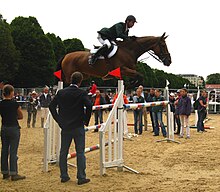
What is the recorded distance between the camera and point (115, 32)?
799cm

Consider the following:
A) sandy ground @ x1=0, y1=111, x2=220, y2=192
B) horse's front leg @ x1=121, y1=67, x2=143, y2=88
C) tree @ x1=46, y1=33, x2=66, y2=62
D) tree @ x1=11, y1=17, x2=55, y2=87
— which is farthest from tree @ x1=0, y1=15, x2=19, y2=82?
horse's front leg @ x1=121, y1=67, x2=143, y2=88

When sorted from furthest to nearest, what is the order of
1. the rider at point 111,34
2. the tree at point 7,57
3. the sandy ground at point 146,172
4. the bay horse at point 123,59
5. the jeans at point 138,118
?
1. the tree at point 7,57
2. the jeans at point 138,118
3. the bay horse at point 123,59
4. the rider at point 111,34
5. the sandy ground at point 146,172

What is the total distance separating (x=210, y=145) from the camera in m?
9.95

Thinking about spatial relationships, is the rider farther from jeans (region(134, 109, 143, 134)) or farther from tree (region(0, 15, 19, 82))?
tree (region(0, 15, 19, 82))

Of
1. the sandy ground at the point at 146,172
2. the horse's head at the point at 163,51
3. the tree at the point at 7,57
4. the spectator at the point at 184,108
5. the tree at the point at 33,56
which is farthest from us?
the tree at the point at 33,56

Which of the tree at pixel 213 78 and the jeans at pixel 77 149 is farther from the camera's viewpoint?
the tree at pixel 213 78

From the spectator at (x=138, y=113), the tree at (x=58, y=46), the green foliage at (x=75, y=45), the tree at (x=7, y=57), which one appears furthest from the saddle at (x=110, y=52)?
the green foliage at (x=75, y=45)

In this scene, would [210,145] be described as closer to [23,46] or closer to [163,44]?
[163,44]

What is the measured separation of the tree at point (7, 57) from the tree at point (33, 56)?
253 centimetres

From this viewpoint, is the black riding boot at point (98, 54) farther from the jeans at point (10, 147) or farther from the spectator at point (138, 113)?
the spectator at point (138, 113)

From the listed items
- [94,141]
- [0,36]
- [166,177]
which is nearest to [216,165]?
[166,177]

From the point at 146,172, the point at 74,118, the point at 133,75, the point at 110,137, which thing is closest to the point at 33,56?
the point at 133,75

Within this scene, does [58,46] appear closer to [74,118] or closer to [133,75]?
Result: [133,75]

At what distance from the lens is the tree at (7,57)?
31.8 metres
